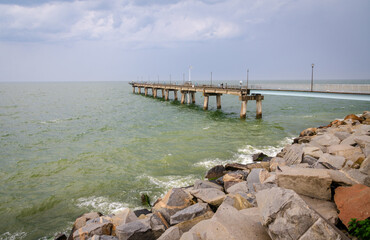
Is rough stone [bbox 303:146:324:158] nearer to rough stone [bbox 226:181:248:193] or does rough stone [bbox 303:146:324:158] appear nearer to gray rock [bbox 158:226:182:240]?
rough stone [bbox 226:181:248:193]

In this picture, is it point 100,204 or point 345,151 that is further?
point 345,151

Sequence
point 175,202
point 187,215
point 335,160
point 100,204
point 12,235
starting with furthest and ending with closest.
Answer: point 100,204 < point 335,160 < point 12,235 < point 175,202 < point 187,215

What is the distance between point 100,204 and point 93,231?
4.44m

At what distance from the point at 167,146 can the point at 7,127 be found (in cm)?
2452

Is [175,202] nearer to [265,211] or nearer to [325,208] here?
[265,211]

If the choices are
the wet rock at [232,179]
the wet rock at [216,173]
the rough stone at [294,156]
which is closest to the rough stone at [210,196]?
the wet rock at [232,179]

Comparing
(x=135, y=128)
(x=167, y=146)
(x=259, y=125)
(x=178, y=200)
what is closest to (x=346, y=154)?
(x=178, y=200)

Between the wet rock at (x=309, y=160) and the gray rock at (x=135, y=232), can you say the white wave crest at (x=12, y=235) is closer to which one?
the gray rock at (x=135, y=232)

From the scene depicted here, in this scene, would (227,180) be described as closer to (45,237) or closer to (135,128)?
(45,237)

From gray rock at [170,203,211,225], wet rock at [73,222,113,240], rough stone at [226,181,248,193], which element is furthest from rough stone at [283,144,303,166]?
wet rock at [73,222,113,240]

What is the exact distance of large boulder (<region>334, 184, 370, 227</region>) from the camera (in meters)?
5.17

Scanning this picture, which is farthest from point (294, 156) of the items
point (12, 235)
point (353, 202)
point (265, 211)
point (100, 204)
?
point (12, 235)

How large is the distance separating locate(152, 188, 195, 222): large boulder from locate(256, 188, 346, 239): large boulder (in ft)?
13.3

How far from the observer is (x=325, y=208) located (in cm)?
598
